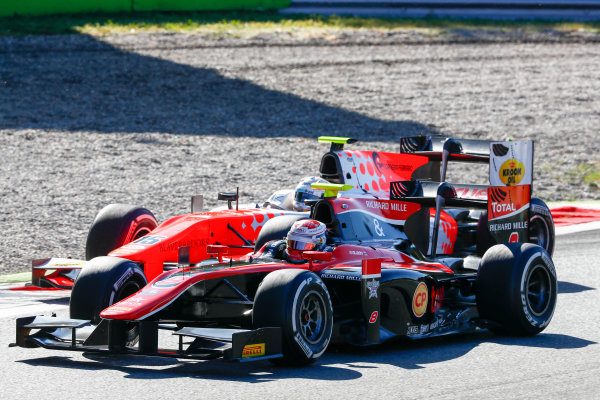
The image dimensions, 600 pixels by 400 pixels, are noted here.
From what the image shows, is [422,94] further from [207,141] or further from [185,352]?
[185,352]

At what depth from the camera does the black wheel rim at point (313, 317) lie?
26.7ft

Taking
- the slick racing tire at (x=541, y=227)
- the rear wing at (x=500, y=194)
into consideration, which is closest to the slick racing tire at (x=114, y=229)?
the rear wing at (x=500, y=194)

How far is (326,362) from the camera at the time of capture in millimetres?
8320

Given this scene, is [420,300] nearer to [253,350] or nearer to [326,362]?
[326,362]

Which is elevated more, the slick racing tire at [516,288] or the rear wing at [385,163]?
the rear wing at [385,163]

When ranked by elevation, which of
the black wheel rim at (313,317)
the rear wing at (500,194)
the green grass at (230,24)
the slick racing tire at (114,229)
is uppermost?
the green grass at (230,24)

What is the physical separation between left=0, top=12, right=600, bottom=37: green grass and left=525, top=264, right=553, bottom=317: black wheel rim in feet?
63.8

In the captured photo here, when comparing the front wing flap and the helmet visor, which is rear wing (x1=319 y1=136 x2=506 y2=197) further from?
the front wing flap


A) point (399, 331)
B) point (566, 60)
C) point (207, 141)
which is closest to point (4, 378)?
point (399, 331)

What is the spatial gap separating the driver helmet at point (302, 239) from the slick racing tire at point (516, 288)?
58.5 inches

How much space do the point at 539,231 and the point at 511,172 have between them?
94.6 inches

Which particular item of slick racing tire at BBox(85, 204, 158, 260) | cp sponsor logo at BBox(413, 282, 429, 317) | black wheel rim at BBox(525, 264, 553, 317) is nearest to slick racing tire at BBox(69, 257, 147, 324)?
cp sponsor logo at BBox(413, 282, 429, 317)

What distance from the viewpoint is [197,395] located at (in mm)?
7141

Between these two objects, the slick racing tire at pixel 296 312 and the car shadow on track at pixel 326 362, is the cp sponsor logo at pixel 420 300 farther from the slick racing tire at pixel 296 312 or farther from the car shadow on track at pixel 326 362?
the slick racing tire at pixel 296 312
